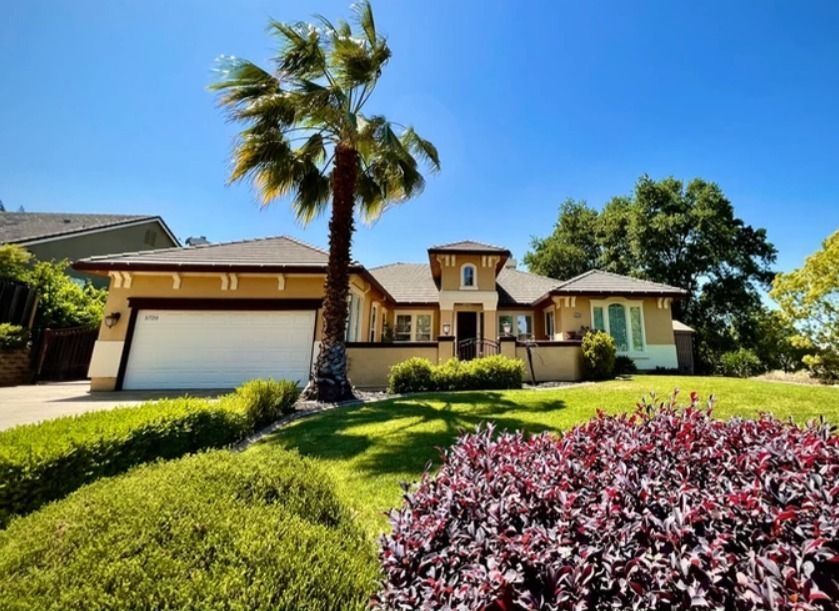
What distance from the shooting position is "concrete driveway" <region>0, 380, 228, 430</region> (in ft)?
24.7

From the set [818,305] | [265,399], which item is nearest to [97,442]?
[265,399]

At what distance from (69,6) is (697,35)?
1661cm

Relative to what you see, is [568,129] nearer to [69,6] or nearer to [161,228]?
[69,6]

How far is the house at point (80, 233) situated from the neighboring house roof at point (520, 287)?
23142mm

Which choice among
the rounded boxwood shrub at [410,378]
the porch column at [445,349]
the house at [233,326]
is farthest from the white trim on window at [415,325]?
the rounded boxwood shrub at [410,378]

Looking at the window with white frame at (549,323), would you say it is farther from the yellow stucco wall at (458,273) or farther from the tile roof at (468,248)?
the tile roof at (468,248)

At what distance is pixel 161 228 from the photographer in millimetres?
25266

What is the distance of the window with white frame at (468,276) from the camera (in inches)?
717

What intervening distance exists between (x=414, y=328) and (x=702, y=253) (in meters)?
23.6

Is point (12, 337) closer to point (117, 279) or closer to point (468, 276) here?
point (117, 279)

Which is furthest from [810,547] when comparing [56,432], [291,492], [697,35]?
[697,35]

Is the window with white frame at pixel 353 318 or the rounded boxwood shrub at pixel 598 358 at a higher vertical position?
the window with white frame at pixel 353 318

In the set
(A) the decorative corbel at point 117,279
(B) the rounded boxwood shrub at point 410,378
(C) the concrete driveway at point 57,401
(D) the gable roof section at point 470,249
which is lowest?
(C) the concrete driveway at point 57,401

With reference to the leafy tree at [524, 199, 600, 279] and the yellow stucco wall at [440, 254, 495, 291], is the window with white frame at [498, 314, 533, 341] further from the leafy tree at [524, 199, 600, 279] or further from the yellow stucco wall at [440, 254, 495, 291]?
the leafy tree at [524, 199, 600, 279]
